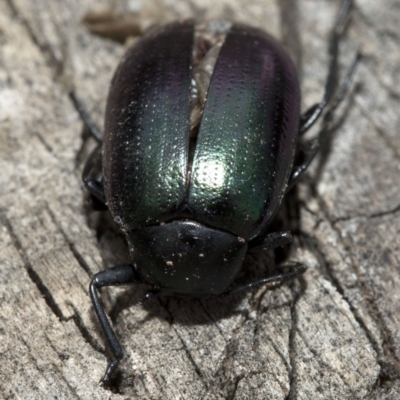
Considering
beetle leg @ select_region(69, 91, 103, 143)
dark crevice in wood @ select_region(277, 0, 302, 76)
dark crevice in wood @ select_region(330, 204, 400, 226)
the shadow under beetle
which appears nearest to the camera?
the shadow under beetle

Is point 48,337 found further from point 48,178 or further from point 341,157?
point 341,157

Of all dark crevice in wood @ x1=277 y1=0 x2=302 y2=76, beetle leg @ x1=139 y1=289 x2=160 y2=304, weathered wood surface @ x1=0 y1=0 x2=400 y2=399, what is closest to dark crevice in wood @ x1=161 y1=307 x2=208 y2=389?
weathered wood surface @ x1=0 y1=0 x2=400 y2=399

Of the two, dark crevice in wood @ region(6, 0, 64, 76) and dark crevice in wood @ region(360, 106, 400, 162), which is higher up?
dark crevice in wood @ region(6, 0, 64, 76)

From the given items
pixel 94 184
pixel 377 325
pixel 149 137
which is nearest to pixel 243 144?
pixel 149 137

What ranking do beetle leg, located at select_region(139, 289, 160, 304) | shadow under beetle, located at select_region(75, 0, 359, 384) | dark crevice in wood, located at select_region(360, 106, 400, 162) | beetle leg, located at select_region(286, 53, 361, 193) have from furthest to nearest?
dark crevice in wood, located at select_region(360, 106, 400, 162), beetle leg, located at select_region(286, 53, 361, 193), beetle leg, located at select_region(139, 289, 160, 304), shadow under beetle, located at select_region(75, 0, 359, 384)

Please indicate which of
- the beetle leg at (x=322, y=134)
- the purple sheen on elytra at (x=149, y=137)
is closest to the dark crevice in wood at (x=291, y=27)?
the beetle leg at (x=322, y=134)

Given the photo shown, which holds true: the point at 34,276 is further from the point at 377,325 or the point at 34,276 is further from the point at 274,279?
the point at 377,325

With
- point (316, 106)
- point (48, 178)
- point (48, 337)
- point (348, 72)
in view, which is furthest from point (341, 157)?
point (48, 337)

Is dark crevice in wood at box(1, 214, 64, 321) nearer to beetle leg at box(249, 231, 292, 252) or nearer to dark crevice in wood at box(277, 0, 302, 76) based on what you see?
beetle leg at box(249, 231, 292, 252)
